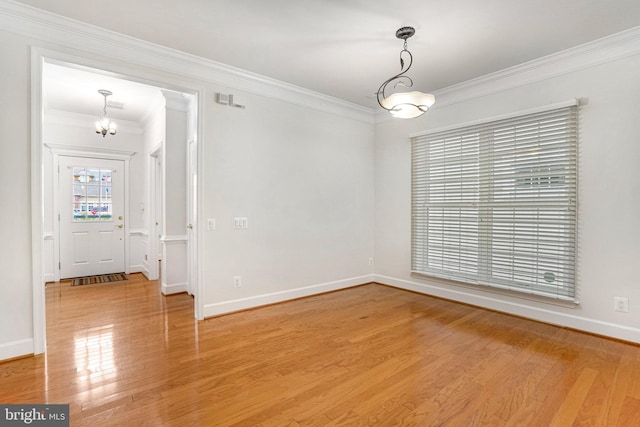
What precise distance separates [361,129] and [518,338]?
3.54m

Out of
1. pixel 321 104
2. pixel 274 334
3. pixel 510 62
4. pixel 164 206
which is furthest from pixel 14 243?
pixel 510 62

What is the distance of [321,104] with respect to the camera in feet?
14.9

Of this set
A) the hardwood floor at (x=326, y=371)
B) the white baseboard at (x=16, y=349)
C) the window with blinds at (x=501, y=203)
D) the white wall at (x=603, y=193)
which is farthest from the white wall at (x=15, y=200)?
the white wall at (x=603, y=193)

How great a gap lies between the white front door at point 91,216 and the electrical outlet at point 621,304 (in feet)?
23.9

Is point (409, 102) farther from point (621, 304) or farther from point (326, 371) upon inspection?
point (621, 304)

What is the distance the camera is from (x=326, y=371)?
2.40 m

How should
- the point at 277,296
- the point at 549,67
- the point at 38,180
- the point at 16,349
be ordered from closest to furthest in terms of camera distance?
1. the point at 16,349
2. the point at 38,180
3. the point at 549,67
4. the point at 277,296

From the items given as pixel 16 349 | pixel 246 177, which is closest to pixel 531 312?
pixel 246 177

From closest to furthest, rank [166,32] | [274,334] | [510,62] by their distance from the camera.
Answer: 1. [166,32]
2. [274,334]
3. [510,62]

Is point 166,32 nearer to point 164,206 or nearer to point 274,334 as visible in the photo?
point 164,206

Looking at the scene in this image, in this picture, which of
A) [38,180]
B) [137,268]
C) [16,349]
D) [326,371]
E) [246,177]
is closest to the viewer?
[326,371]

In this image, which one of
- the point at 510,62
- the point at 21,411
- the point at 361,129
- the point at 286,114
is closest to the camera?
the point at 21,411

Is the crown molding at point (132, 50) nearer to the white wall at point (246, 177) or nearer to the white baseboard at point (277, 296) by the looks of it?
the white wall at point (246, 177)

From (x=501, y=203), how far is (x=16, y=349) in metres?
4.95
